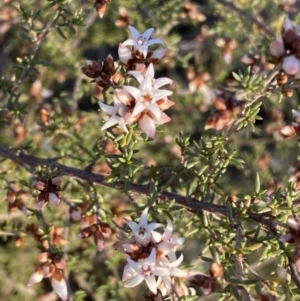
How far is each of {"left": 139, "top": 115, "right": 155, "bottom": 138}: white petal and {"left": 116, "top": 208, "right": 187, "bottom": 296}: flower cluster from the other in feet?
1.17

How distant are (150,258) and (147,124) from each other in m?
0.54

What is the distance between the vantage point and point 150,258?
1.96m

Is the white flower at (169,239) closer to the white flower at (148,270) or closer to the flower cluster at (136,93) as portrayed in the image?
the white flower at (148,270)

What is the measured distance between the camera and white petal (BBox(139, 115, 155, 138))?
2035 mm

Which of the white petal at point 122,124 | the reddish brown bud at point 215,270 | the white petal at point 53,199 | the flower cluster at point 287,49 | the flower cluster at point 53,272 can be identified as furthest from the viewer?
the flower cluster at point 53,272

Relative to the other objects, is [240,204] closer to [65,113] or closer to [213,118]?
[213,118]

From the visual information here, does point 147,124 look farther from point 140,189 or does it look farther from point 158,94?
point 140,189

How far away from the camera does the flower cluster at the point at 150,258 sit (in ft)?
6.50

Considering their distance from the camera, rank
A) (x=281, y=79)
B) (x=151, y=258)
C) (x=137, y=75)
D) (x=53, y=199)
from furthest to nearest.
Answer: (x=53, y=199), (x=281, y=79), (x=137, y=75), (x=151, y=258)

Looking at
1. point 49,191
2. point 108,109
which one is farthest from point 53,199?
point 108,109

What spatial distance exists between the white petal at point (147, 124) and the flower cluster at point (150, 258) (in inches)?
14.1

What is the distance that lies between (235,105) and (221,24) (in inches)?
79.7

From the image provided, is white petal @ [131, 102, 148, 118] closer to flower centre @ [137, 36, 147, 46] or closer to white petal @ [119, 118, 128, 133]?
white petal @ [119, 118, 128, 133]

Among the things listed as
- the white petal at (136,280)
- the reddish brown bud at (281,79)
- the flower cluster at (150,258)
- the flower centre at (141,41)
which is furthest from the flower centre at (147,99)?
the white petal at (136,280)
